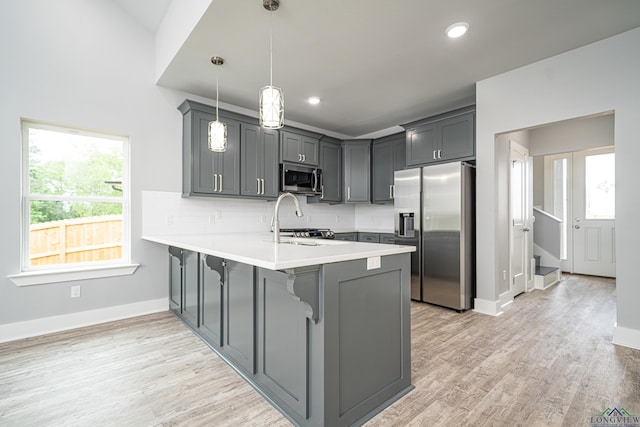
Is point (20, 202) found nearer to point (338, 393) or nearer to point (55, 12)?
point (55, 12)

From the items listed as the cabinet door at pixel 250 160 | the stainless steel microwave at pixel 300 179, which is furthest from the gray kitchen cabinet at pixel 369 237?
the cabinet door at pixel 250 160

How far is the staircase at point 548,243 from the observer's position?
5.08 metres

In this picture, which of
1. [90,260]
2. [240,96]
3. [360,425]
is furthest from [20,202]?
[360,425]

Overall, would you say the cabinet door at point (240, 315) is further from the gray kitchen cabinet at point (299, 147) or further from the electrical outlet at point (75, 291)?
the gray kitchen cabinet at point (299, 147)

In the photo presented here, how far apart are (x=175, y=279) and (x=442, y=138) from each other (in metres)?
3.68

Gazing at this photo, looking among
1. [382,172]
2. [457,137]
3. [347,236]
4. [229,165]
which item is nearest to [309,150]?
[382,172]

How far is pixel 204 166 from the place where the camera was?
141 inches

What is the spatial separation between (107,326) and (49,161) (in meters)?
1.76

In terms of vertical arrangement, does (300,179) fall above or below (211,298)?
above

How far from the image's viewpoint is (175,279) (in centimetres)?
336

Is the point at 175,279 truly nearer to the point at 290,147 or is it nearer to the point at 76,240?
the point at 76,240

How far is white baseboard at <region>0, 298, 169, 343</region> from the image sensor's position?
8.96 ft

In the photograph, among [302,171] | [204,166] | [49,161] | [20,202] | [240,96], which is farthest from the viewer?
[302,171]

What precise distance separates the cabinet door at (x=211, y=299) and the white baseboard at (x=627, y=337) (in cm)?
339
